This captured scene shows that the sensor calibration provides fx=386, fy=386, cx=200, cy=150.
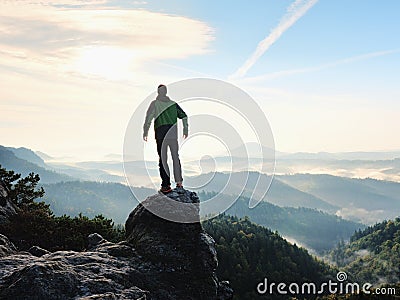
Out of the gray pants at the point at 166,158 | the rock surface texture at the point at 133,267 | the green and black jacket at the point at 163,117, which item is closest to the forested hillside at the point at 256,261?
the gray pants at the point at 166,158

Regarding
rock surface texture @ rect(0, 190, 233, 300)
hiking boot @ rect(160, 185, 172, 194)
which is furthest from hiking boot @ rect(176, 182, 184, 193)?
hiking boot @ rect(160, 185, 172, 194)

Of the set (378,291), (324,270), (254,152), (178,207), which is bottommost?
(324,270)

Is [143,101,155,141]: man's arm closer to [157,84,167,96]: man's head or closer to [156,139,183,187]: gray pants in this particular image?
[157,84,167,96]: man's head

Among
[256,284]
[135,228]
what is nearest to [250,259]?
[256,284]

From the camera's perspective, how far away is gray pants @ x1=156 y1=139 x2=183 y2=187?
16.2m

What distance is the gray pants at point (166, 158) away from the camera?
53.3 ft

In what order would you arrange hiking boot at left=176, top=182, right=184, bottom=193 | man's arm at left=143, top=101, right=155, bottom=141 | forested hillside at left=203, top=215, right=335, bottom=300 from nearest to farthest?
man's arm at left=143, top=101, right=155, bottom=141 < hiking boot at left=176, top=182, right=184, bottom=193 < forested hillside at left=203, top=215, right=335, bottom=300

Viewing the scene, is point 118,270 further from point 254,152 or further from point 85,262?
point 254,152

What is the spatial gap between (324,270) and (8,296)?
7512 inches

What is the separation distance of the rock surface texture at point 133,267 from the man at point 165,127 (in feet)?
3.55

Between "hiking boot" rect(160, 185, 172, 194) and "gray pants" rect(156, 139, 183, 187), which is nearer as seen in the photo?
"hiking boot" rect(160, 185, 172, 194)

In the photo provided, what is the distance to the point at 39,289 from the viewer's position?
9508mm

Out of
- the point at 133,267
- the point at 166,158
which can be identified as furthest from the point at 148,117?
the point at 133,267

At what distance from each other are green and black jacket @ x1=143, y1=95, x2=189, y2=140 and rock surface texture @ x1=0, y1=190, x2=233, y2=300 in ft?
8.54
